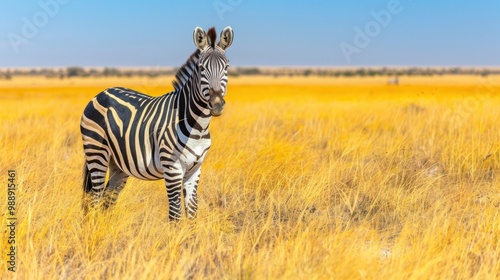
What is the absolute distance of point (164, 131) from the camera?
443cm

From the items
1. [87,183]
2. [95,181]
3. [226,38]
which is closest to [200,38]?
[226,38]

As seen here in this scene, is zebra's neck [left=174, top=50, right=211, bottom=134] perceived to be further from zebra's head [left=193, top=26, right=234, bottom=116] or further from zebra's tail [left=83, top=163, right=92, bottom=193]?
zebra's tail [left=83, top=163, right=92, bottom=193]

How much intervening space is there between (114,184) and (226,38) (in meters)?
1.88

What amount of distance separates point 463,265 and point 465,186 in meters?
2.80

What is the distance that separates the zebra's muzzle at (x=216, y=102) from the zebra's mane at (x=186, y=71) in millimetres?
461

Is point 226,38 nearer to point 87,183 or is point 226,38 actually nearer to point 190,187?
point 190,187

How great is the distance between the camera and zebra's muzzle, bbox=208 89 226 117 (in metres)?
3.89

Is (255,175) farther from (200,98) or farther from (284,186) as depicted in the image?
(200,98)

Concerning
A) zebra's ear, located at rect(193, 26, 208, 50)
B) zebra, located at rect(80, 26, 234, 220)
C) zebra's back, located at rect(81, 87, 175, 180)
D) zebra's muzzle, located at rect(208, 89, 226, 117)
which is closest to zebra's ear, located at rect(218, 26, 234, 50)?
zebra, located at rect(80, 26, 234, 220)

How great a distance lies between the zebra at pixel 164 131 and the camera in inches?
163

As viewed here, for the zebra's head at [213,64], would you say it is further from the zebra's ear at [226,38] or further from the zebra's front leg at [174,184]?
the zebra's front leg at [174,184]

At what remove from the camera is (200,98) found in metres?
4.23

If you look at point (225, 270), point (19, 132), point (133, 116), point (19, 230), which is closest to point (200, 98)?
point (133, 116)

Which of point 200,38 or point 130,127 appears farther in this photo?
point 130,127
